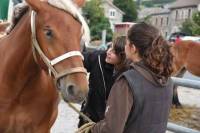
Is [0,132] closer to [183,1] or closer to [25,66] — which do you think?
[25,66]

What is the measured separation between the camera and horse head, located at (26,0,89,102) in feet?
10.8

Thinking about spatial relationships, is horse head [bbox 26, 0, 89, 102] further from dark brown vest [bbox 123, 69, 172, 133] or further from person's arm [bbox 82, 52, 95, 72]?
person's arm [bbox 82, 52, 95, 72]

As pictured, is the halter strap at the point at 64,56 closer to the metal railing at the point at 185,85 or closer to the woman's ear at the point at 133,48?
the woman's ear at the point at 133,48

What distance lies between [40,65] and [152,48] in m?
1.11

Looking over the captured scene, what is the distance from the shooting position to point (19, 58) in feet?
13.2

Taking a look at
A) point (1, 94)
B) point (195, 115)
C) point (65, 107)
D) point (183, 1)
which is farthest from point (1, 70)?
point (183, 1)

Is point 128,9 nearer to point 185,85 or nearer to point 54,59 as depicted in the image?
point 185,85

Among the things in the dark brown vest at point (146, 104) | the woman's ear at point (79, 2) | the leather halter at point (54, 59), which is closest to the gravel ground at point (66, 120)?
the woman's ear at point (79, 2)

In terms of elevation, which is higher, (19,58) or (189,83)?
(19,58)

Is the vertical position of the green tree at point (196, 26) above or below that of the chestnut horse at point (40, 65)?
below

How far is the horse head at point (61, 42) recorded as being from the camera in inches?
129

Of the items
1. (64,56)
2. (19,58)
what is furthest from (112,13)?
(64,56)

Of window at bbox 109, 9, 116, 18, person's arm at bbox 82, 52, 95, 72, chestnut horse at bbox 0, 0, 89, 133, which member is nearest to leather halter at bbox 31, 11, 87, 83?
chestnut horse at bbox 0, 0, 89, 133

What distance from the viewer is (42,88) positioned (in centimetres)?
415
